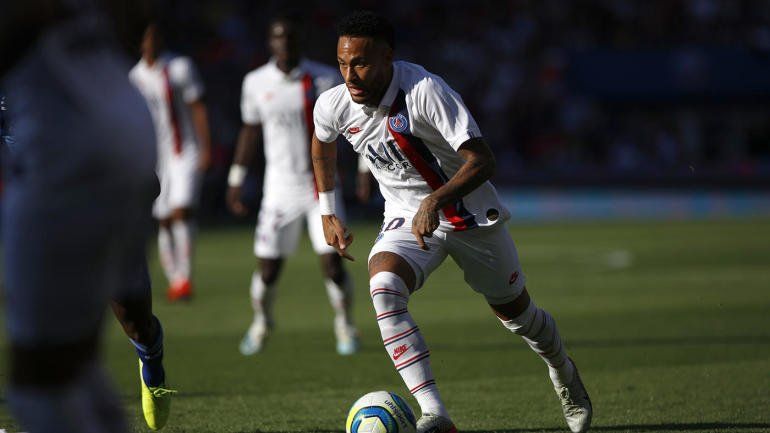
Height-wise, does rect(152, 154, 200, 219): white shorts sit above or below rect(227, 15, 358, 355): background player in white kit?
below

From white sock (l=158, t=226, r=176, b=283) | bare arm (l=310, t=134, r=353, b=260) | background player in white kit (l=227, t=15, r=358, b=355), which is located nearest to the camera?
bare arm (l=310, t=134, r=353, b=260)

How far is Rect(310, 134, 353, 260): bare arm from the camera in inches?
221

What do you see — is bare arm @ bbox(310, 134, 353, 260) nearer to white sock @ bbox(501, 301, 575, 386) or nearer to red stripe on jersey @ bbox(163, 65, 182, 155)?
white sock @ bbox(501, 301, 575, 386)

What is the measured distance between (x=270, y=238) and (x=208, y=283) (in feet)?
17.8

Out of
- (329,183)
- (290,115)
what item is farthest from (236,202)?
(329,183)

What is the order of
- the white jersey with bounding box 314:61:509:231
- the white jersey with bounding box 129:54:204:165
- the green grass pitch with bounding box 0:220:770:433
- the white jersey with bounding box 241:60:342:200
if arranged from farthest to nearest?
the white jersey with bounding box 129:54:204:165, the white jersey with bounding box 241:60:342:200, the green grass pitch with bounding box 0:220:770:433, the white jersey with bounding box 314:61:509:231

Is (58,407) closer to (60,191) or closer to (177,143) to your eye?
(60,191)

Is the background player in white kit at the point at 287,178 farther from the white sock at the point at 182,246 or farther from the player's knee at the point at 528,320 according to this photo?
the player's knee at the point at 528,320

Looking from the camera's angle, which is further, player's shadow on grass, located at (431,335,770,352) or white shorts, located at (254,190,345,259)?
white shorts, located at (254,190,345,259)

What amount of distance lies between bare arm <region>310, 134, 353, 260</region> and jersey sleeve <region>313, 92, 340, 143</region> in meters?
0.05

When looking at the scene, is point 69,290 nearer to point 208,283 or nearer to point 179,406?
point 179,406

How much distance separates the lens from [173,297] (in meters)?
12.6

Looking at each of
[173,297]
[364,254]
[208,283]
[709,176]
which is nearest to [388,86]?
[173,297]

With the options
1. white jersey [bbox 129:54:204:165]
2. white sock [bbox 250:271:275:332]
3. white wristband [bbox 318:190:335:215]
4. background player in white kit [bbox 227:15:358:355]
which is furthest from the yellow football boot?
white jersey [bbox 129:54:204:165]
